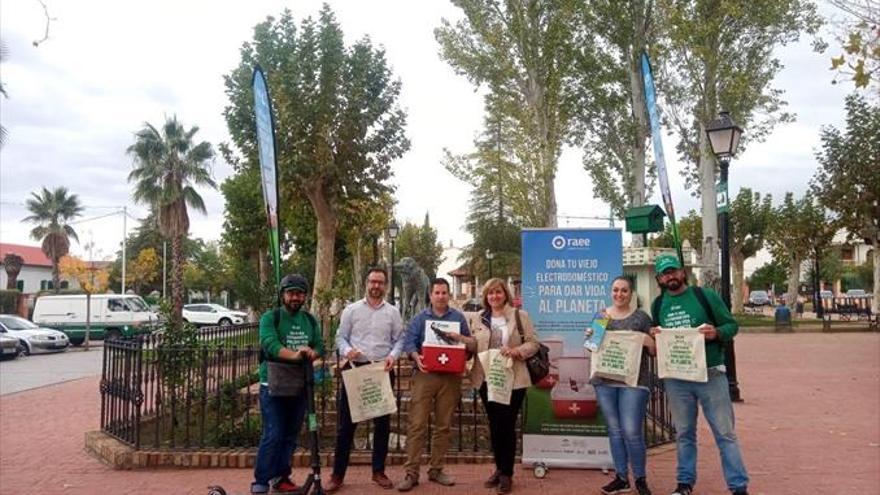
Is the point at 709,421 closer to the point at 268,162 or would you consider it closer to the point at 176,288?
the point at 268,162

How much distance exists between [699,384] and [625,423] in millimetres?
625

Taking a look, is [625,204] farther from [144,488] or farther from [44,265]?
Answer: [44,265]

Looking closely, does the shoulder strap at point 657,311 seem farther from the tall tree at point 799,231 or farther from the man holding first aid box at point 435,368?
the tall tree at point 799,231

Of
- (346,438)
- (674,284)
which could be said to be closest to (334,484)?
(346,438)

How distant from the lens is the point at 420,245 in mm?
57875

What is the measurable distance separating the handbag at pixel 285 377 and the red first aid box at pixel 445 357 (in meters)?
0.98

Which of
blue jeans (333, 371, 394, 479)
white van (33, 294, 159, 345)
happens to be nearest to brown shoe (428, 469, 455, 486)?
blue jeans (333, 371, 394, 479)

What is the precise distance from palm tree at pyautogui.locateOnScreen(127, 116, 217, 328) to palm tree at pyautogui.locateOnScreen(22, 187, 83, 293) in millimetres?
22060

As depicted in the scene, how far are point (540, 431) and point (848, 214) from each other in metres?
30.9

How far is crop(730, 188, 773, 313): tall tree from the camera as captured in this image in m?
47.5

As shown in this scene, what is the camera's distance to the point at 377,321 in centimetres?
589

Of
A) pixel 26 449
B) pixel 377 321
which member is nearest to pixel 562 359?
pixel 377 321

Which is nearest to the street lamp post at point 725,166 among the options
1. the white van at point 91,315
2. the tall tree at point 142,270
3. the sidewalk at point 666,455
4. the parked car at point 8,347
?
the sidewalk at point 666,455

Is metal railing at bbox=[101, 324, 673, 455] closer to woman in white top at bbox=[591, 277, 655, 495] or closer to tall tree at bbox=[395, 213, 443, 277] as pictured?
woman in white top at bbox=[591, 277, 655, 495]
